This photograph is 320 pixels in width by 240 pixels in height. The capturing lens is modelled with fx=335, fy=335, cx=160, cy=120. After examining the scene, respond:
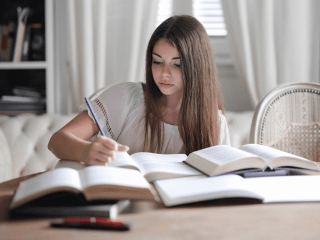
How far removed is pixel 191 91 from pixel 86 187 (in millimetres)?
835

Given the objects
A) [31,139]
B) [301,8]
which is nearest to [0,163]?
[31,139]

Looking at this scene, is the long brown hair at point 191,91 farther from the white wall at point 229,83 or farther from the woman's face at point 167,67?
the white wall at point 229,83

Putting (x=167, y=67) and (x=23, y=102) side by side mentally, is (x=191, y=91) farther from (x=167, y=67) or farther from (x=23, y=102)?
(x=23, y=102)

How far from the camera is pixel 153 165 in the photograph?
32.8 inches

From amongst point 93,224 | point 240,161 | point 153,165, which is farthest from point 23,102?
point 93,224

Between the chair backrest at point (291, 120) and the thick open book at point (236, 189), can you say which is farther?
the chair backrest at point (291, 120)

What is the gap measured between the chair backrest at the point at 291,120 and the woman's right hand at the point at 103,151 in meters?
0.91

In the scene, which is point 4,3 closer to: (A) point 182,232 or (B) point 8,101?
(B) point 8,101

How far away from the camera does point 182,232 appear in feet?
1.65

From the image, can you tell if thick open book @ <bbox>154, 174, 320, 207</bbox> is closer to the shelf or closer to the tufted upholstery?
the tufted upholstery

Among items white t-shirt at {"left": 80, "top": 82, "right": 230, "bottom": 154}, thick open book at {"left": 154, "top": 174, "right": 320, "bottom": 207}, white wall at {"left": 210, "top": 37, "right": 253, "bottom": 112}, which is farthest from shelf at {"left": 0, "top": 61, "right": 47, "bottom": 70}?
thick open book at {"left": 154, "top": 174, "right": 320, "bottom": 207}

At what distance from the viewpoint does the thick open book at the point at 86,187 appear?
56 centimetres

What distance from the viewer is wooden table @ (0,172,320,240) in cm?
49

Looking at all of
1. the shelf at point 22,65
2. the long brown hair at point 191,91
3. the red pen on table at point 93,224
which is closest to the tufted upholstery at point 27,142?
the shelf at point 22,65
